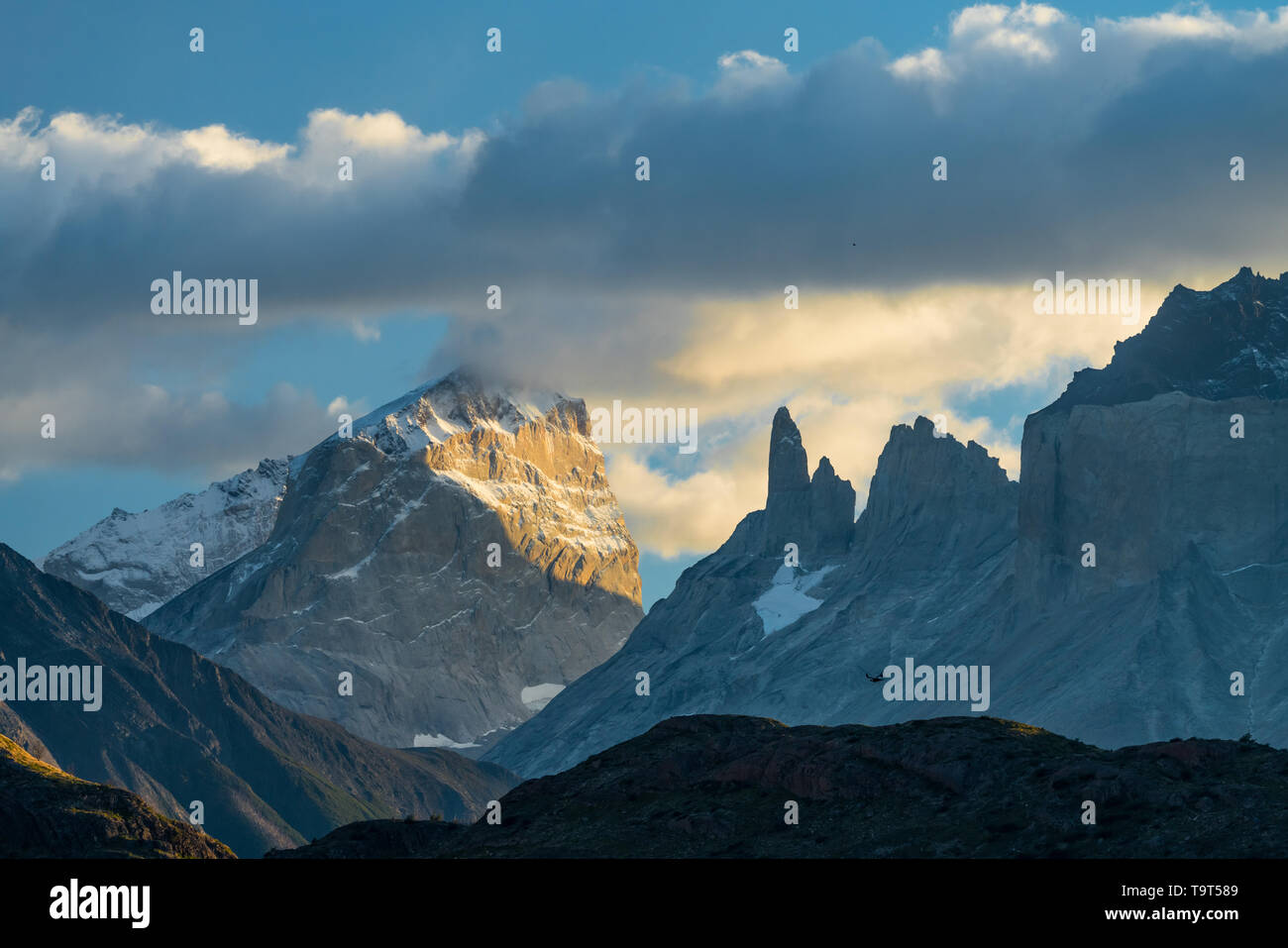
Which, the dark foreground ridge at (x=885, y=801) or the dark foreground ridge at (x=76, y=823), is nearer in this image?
the dark foreground ridge at (x=885, y=801)

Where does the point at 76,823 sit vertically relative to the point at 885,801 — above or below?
below

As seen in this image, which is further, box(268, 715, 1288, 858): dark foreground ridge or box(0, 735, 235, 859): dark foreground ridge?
box(0, 735, 235, 859): dark foreground ridge
